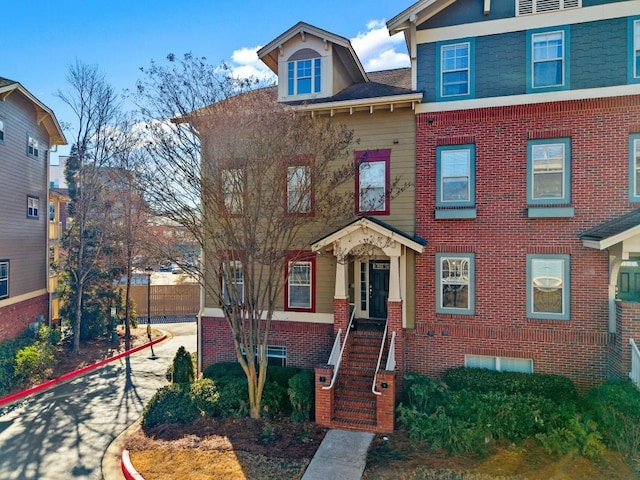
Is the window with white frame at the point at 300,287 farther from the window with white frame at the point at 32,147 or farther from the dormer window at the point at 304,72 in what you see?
the window with white frame at the point at 32,147

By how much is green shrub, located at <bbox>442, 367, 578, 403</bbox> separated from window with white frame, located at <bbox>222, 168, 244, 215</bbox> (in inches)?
289

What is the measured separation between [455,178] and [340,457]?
26.0 feet

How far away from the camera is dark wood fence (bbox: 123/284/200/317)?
26438 mm

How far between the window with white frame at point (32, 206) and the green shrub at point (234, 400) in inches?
530

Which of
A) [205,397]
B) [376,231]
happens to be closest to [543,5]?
[376,231]

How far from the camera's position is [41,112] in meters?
18.8

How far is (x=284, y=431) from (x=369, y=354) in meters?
3.32

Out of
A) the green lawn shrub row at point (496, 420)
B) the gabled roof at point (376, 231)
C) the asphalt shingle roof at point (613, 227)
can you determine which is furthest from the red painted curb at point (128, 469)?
the asphalt shingle roof at point (613, 227)

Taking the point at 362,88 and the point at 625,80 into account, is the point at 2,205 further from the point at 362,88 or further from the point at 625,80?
the point at 625,80

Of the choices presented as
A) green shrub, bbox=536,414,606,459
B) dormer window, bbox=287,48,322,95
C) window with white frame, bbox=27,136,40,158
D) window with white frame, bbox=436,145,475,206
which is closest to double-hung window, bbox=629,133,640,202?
window with white frame, bbox=436,145,475,206

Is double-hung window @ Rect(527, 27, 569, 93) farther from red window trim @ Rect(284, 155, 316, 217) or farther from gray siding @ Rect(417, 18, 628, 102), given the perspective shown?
red window trim @ Rect(284, 155, 316, 217)

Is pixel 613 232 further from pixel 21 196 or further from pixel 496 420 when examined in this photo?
pixel 21 196

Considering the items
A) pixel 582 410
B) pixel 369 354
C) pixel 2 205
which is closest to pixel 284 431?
pixel 369 354

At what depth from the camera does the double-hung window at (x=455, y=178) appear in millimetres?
11633
